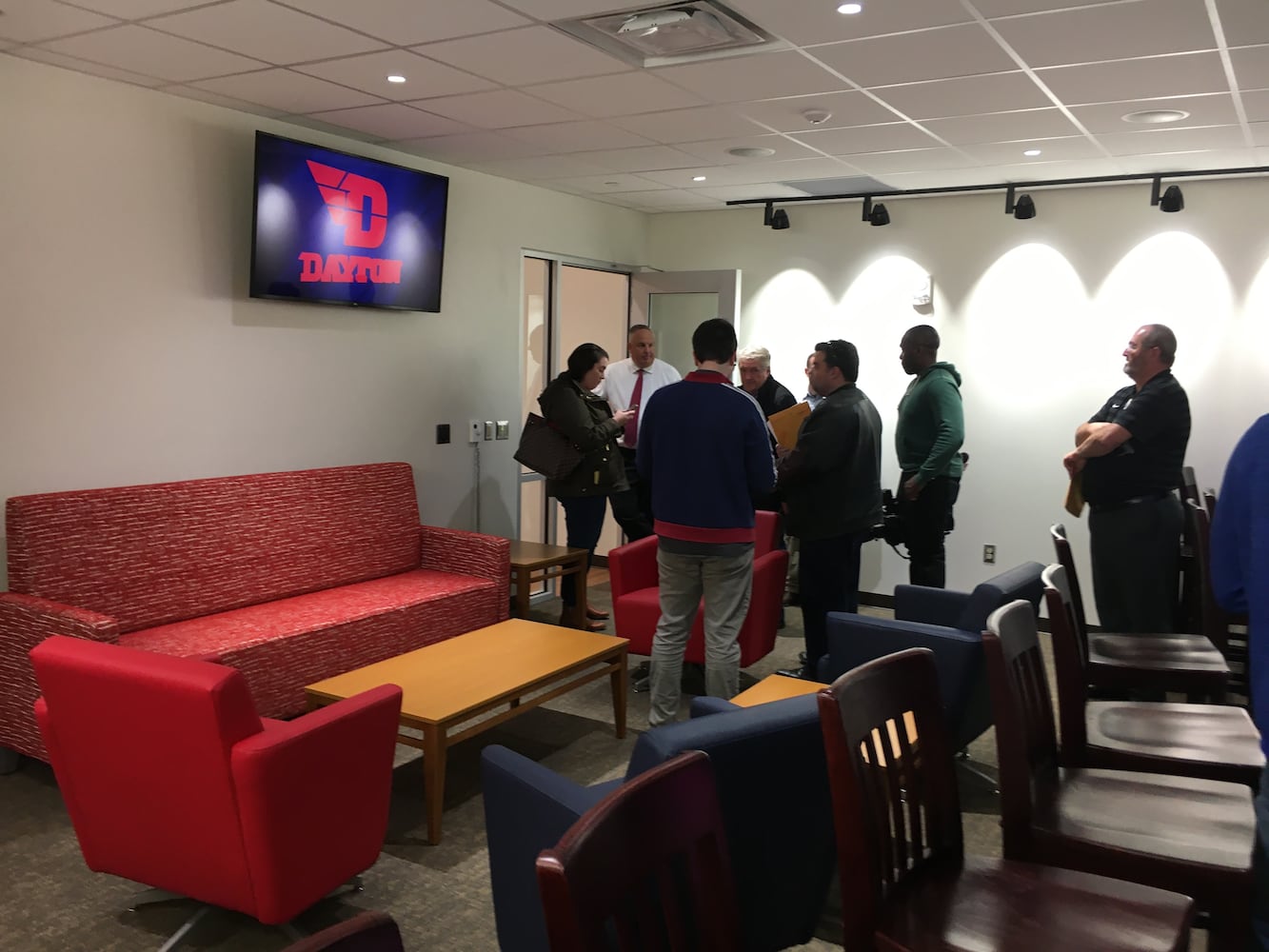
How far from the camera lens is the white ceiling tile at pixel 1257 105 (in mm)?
3803

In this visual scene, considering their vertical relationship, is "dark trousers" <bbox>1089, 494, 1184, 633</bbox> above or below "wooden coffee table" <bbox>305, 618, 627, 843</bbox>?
above

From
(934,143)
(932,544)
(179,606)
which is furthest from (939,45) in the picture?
(179,606)

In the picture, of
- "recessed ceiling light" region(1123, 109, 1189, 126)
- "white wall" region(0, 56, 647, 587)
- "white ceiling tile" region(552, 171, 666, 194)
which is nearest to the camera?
"white wall" region(0, 56, 647, 587)

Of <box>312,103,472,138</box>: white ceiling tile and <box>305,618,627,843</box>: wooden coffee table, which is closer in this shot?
<box>305,618,627,843</box>: wooden coffee table

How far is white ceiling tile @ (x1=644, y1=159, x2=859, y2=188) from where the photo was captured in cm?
548

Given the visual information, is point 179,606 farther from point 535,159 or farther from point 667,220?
point 667,220

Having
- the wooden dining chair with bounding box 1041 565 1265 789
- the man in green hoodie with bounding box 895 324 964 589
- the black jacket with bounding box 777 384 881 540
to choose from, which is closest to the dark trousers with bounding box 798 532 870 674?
the black jacket with bounding box 777 384 881 540

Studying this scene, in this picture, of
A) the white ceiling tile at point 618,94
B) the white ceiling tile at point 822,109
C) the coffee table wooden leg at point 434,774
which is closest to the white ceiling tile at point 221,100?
the white ceiling tile at point 618,94

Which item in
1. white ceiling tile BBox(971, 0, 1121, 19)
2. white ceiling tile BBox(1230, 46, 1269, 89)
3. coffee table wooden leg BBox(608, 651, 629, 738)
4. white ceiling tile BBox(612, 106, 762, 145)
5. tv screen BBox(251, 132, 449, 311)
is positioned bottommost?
coffee table wooden leg BBox(608, 651, 629, 738)

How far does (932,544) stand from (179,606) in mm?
3591

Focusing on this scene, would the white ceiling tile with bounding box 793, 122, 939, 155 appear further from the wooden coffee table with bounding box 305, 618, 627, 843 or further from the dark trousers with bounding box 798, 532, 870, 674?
the wooden coffee table with bounding box 305, 618, 627, 843

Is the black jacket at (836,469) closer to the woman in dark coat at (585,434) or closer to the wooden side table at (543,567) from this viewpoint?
the woman in dark coat at (585,434)

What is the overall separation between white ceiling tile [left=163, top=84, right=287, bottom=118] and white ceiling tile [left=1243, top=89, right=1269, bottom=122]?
4013 mm

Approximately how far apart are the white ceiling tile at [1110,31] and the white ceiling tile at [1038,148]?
138cm
